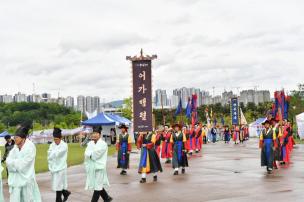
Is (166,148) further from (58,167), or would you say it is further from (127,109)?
(127,109)

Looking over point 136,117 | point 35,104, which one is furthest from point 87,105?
point 136,117

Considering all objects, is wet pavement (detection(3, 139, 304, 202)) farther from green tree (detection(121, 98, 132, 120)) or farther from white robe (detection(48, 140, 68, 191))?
green tree (detection(121, 98, 132, 120))

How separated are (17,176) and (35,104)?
99.5 meters

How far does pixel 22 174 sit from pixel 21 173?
0.8 inches

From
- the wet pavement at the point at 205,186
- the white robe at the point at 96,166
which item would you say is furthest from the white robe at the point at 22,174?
the wet pavement at the point at 205,186

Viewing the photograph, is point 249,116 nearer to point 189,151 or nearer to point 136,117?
point 189,151

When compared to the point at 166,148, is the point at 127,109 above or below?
above

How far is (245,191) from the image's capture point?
34.7 feet

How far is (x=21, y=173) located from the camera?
6.83m

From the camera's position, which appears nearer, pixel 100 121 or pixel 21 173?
pixel 21 173

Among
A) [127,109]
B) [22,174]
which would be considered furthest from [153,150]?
[127,109]

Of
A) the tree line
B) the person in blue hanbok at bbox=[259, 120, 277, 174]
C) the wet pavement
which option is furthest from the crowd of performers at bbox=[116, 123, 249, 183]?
the tree line

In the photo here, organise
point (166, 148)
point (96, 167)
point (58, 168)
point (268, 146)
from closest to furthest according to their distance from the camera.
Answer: point (96, 167) < point (58, 168) < point (268, 146) < point (166, 148)

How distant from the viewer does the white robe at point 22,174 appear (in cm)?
681
